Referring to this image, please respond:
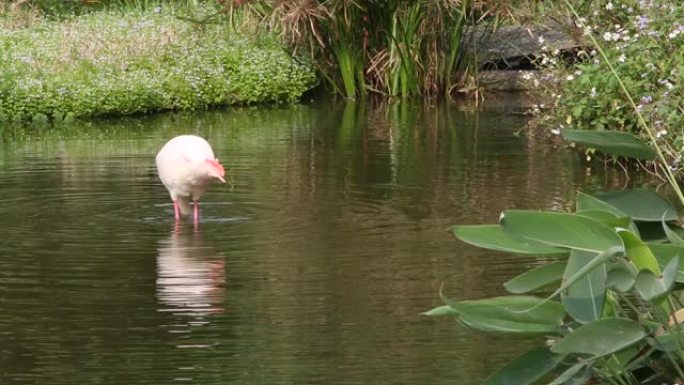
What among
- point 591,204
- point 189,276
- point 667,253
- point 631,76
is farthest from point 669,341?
point 631,76

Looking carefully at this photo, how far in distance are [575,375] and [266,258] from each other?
417 centimetres

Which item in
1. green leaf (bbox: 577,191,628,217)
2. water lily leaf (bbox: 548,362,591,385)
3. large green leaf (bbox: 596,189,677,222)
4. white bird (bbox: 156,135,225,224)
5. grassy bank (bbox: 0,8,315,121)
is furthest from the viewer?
grassy bank (bbox: 0,8,315,121)

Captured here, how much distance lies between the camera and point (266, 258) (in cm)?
809

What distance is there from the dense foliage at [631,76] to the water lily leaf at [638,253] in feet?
16.9

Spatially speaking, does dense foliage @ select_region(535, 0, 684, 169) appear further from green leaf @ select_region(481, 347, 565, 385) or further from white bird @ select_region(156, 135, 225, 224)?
green leaf @ select_region(481, 347, 565, 385)

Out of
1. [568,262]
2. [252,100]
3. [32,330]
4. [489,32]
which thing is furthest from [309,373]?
[489,32]

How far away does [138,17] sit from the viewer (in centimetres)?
2062

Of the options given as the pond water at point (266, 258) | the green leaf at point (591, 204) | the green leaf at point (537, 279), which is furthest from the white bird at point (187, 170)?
the green leaf at point (537, 279)

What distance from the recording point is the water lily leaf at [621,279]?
3.74m

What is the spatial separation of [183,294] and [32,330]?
0.93 m

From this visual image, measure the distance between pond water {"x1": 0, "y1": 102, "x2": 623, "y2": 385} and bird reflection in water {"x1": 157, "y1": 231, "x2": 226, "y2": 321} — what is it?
15 mm

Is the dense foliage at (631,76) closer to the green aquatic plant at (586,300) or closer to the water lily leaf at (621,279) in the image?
the green aquatic plant at (586,300)

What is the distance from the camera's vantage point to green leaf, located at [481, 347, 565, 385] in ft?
13.0

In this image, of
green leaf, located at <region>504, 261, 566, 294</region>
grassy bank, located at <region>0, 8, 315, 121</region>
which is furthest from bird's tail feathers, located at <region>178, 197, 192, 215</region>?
grassy bank, located at <region>0, 8, 315, 121</region>
